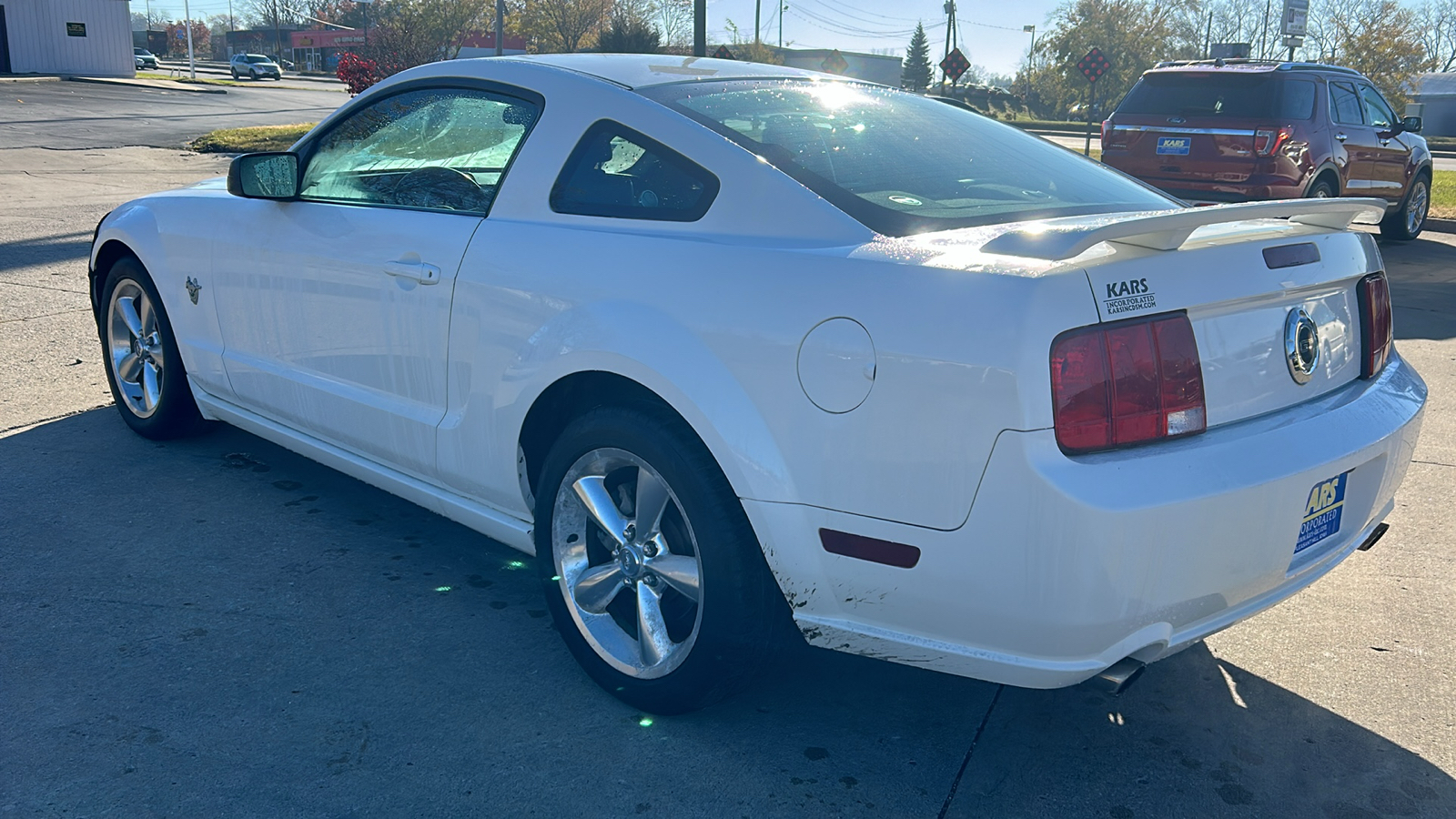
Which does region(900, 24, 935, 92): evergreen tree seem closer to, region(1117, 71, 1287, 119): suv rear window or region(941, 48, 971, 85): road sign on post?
region(941, 48, 971, 85): road sign on post

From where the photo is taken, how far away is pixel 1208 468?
2303mm

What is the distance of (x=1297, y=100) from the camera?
424 inches

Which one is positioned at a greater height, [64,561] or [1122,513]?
[1122,513]

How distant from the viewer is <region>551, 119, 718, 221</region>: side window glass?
9.27 ft

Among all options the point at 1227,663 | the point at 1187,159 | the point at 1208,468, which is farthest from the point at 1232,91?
the point at 1208,468

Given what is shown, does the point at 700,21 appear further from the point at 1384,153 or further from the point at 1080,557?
the point at 1080,557

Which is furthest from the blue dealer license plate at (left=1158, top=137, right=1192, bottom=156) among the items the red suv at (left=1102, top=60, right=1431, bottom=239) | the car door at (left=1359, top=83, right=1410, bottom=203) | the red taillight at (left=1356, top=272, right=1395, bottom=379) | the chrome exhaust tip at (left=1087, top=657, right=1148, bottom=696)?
the chrome exhaust tip at (left=1087, top=657, right=1148, bottom=696)

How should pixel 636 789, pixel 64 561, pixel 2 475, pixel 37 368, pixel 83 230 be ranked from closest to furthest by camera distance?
pixel 636 789
pixel 64 561
pixel 2 475
pixel 37 368
pixel 83 230

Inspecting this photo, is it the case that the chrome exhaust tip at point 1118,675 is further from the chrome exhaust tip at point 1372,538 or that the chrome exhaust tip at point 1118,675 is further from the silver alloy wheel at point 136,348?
the silver alloy wheel at point 136,348

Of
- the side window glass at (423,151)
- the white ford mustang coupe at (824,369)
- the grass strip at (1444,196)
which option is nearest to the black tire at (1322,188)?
the grass strip at (1444,196)

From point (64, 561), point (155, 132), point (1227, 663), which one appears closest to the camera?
point (1227, 663)

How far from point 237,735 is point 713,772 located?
1.12m

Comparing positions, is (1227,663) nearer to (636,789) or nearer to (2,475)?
(636,789)

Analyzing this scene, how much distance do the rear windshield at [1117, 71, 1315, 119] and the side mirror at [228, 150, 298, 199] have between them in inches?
358
